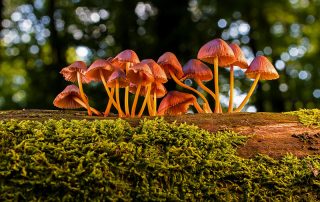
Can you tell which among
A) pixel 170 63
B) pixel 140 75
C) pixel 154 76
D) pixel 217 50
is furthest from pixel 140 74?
pixel 217 50

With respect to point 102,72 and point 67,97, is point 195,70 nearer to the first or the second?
point 102,72

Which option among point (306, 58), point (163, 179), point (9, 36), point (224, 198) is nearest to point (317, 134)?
point (224, 198)

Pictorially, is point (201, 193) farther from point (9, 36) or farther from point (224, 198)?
point (9, 36)

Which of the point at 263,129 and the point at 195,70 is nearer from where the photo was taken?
the point at 263,129

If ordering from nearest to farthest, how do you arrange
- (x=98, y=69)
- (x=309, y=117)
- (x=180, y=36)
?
(x=309, y=117)
(x=98, y=69)
(x=180, y=36)

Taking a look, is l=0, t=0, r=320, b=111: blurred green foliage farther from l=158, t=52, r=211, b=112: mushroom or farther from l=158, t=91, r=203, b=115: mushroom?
l=158, t=91, r=203, b=115: mushroom

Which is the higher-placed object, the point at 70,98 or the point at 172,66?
the point at 172,66

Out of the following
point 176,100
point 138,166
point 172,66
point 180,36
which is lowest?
point 138,166

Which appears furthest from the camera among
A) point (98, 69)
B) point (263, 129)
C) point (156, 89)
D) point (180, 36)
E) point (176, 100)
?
point (180, 36)
